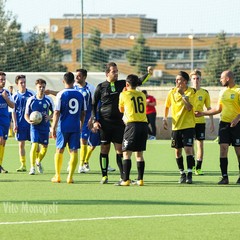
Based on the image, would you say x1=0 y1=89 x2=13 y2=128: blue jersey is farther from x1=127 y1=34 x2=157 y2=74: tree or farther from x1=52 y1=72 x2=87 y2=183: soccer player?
x1=127 y1=34 x2=157 y2=74: tree

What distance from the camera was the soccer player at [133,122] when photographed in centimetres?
1503

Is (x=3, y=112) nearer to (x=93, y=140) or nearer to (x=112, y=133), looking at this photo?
(x=93, y=140)

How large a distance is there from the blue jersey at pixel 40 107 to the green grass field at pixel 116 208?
1036 millimetres

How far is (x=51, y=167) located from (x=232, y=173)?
412 centimetres

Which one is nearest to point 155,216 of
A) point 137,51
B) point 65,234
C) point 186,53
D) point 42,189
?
point 65,234

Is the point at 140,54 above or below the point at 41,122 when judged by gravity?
above

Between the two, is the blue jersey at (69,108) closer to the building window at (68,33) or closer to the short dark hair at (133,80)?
the short dark hair at (133,80)

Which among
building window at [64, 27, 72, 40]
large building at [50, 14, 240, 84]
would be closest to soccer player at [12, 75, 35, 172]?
large building at [50, 14, 240, 84]

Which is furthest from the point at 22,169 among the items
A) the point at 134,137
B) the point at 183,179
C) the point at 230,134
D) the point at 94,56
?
the point at 94,56

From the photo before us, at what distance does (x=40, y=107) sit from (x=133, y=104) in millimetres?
3740

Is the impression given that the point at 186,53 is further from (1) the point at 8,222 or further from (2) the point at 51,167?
(1) the point at 8,222

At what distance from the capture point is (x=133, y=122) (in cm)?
1513

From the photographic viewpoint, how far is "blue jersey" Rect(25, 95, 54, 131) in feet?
59.9

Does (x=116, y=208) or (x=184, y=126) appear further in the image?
(x=184, y=126)
